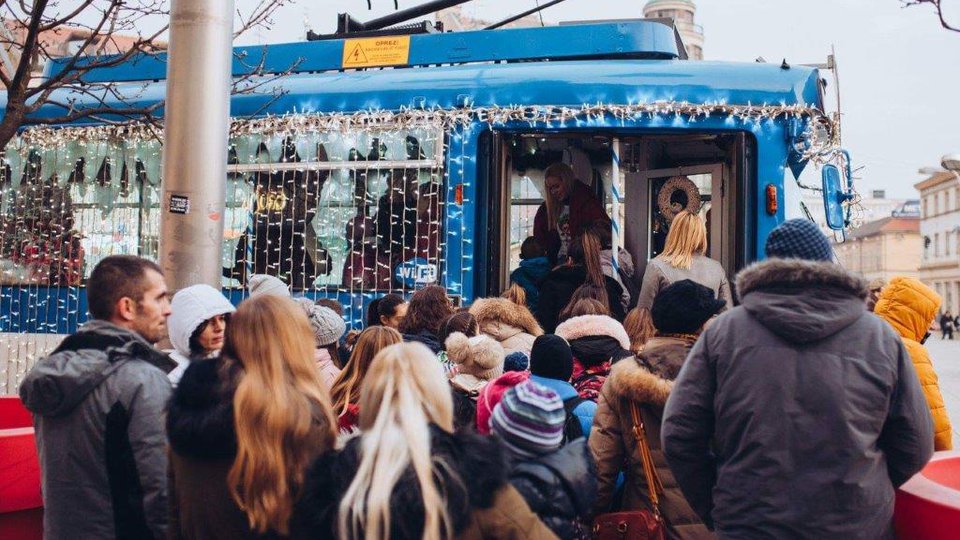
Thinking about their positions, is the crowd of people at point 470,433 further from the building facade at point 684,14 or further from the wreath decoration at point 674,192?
the building facade at point 684,14

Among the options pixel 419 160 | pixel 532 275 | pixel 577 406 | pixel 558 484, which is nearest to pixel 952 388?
pixel 532 275

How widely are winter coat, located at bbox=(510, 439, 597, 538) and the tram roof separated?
5.06 m

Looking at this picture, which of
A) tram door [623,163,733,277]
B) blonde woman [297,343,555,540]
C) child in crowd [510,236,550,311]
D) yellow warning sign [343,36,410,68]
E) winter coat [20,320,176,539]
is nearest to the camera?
blonde woman [297,343,555,540]

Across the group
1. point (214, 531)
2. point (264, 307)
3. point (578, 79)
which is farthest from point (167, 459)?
point (578, 79)

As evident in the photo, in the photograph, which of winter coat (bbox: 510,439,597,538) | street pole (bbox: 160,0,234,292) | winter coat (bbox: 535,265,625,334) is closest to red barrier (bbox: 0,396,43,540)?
street pole (bbox: 160,0,234,292)

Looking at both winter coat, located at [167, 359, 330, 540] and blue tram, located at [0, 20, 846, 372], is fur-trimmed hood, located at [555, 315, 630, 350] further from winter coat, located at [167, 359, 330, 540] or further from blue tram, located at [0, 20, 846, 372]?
blue tram, located at [0, 20, 846, 372]

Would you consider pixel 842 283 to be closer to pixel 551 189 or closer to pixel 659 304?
pixel 659 304

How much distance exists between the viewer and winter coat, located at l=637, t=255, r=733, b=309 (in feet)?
23.0

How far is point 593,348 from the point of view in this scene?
17.4ft

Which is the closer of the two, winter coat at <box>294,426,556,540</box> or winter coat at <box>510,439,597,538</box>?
winter coat at <box>294,426,556,540</box>

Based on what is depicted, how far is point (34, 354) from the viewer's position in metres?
8.82

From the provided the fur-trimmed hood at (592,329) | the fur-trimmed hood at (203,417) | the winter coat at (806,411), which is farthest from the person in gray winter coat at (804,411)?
the fur-trimmed hood at (592,329)

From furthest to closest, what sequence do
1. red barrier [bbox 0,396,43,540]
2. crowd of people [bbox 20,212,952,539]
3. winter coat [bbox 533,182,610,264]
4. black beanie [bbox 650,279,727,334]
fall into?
1. winter coat [bbox 533,182,610,264]
2. red barrier [bbox 0,396,43,540]
3. black beanie [bbox 650,279,727,334]
4. crowd of people [bbox 20,212,952,539]

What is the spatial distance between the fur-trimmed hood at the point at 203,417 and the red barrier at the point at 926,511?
85.2 inches
